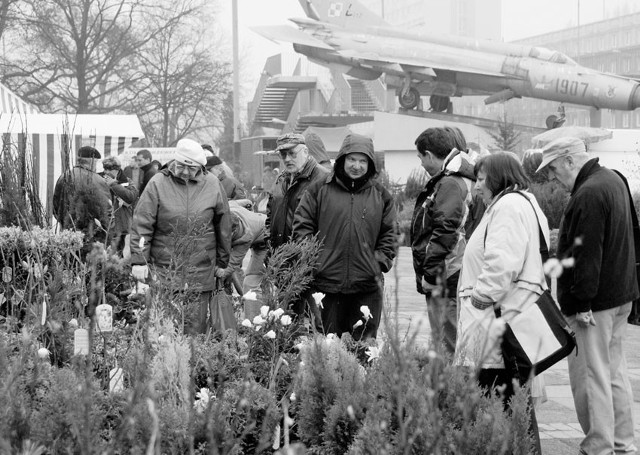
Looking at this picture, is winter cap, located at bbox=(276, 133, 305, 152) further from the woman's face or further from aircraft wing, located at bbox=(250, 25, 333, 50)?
aircraft wing, located at bbox=(250, 25, 333, 50)

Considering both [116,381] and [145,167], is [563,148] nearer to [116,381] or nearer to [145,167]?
[116,381]

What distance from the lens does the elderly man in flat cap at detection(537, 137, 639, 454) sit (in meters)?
4.81

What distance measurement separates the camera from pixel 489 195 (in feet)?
15.9

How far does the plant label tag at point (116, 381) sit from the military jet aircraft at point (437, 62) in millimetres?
42686

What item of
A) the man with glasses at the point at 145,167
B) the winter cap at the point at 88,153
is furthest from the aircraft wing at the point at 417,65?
the winter cap at the point at 88,153

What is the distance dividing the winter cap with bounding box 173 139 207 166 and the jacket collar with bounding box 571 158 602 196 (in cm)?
256

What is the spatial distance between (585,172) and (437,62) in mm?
44041

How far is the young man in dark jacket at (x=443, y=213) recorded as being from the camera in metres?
5.68

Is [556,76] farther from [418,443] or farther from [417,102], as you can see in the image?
[418,443]

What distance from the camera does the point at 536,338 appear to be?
4598mm

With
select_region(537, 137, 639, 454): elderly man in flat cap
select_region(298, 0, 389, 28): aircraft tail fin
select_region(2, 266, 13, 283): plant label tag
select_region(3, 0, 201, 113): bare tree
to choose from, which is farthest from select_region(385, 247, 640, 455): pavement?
select_region(298, 0, 389, 28): aircraft tail fin

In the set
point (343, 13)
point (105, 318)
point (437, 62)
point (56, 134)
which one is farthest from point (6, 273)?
point (343, 13)

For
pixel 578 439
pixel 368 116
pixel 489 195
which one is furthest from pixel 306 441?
pixel 368 116

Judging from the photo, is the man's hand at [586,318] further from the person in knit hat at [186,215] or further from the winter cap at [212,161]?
the winter cap at [212,161]
